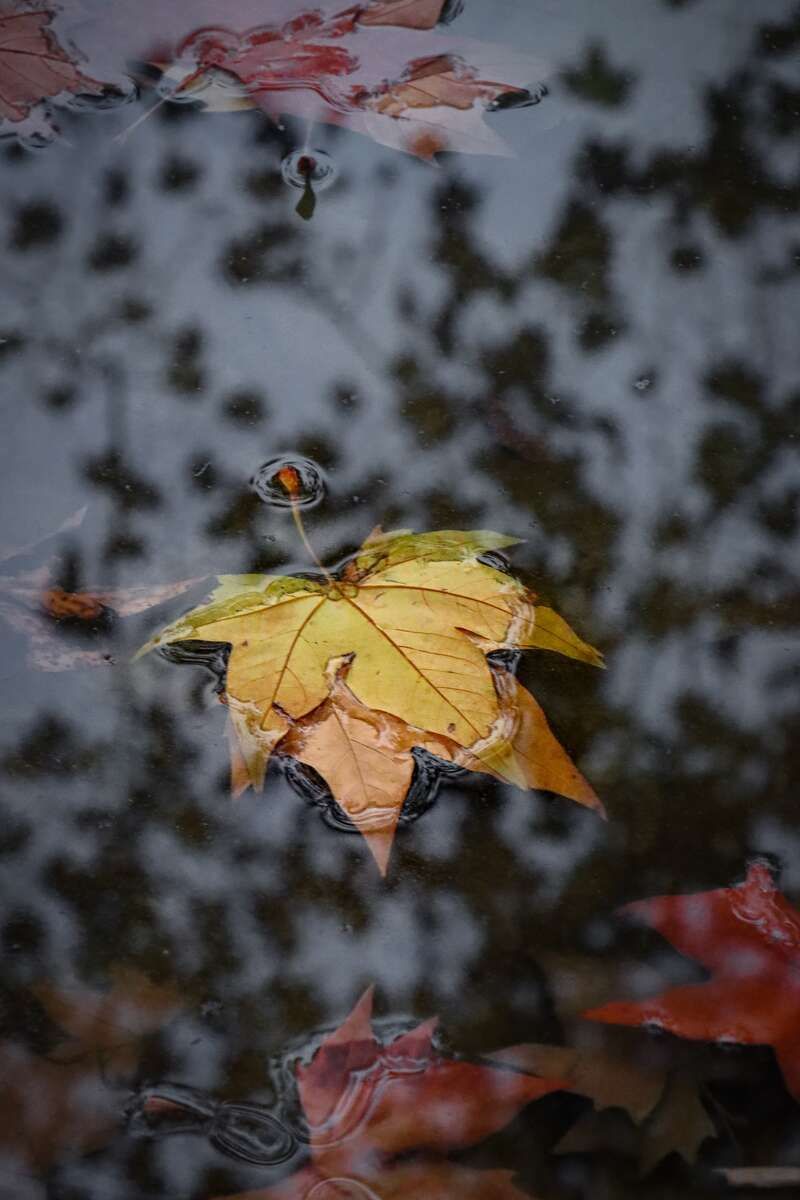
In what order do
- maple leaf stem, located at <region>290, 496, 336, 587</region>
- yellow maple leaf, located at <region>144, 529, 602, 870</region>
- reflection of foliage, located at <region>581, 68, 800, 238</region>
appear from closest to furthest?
yellow maple leaf, located at <region>144, 529, 602, 870</region> < maple leaf stem, located at <region>290, 496, 336, 587</region> < reflection of foliage, located at <region>581, 68, 800, 238</region>

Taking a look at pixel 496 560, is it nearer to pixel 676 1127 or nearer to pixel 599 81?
pixel 676 1127

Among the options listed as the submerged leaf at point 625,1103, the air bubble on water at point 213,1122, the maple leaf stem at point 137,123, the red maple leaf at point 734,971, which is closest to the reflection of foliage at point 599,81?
the maple leaf stem at point 137,123

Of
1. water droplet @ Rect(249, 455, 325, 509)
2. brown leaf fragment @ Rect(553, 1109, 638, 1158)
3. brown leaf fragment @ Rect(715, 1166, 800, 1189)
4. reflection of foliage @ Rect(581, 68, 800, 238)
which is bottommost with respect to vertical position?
brown leaf fragment @ Rect(553, 1109, 638, 1158)

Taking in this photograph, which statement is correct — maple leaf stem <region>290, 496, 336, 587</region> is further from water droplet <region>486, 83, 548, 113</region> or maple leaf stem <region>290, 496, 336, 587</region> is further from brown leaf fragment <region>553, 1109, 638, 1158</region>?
water droplet <region>486, 83, 548, 113</region>

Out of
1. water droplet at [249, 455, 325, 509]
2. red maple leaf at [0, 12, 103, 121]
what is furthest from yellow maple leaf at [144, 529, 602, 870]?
red maple leaf at [0, 12, 103, 121]

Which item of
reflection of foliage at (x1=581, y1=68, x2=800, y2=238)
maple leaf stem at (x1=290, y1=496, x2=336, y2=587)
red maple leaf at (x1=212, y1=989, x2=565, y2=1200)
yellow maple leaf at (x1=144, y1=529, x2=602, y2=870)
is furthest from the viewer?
reflection of foliage at (x1=581, y1=68, x2=800, y2=238)

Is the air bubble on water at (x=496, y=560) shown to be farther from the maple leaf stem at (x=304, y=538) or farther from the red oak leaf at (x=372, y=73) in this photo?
the red oak leaf at (x=372, y=73)

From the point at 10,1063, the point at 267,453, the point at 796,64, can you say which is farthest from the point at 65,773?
the point at 796,64
